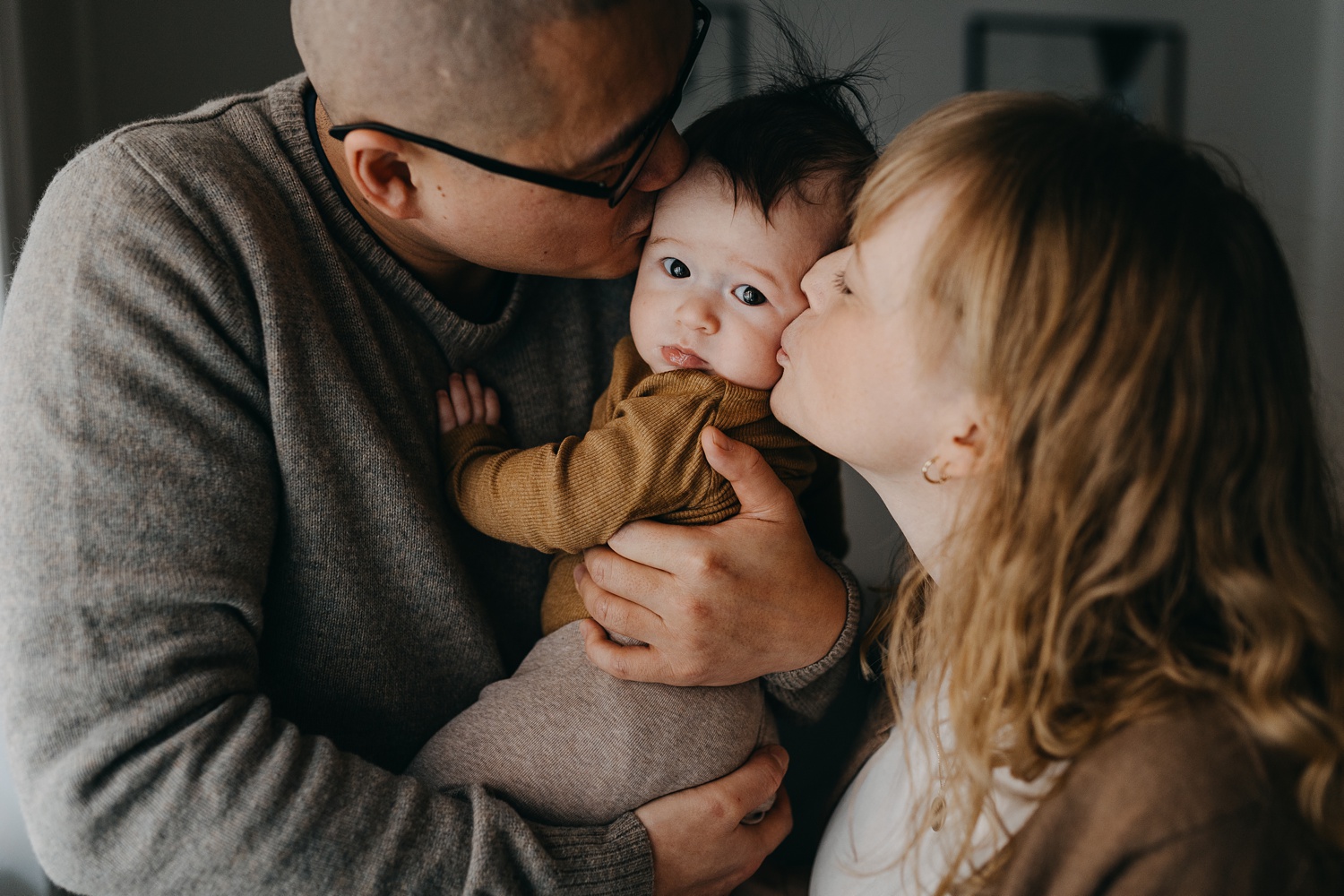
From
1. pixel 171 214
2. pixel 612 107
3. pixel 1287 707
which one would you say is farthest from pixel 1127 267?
pixel 171 214

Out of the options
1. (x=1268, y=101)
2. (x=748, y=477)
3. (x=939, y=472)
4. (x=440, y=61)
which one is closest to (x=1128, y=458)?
(x=939, y=472)

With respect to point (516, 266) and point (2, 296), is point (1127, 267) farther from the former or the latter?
point (2, 296)

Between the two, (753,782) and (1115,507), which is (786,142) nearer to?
(1115,507)

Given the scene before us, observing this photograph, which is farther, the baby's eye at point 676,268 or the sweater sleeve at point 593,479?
the baby's eye at point 676,268

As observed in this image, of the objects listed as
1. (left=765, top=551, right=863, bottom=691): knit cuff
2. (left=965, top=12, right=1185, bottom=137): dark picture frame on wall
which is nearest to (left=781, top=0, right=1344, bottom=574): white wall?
(left=965, top=12, right=1185, bottom=137): dark picture frame on wall

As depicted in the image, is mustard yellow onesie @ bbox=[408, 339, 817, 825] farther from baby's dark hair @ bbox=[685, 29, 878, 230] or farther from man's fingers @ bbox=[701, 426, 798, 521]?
baby's dark hair @ bbox=[685, 29, 878, 230]

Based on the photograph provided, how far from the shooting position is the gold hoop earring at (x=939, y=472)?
1.05 m

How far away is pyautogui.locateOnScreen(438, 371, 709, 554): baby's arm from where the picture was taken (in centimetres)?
120

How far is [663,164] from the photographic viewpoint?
124cm

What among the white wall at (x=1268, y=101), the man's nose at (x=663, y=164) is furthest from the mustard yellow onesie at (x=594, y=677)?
the white wall at (x=1268, y=101)

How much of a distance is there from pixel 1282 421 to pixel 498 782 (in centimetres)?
101

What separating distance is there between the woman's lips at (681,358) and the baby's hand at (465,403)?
0.28 metres

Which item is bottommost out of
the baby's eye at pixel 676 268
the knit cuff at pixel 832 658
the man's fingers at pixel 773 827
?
the man's fingers at pixel 773 827

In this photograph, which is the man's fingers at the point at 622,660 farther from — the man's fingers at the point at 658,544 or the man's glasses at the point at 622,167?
the man's glasses at the point at 622,167
